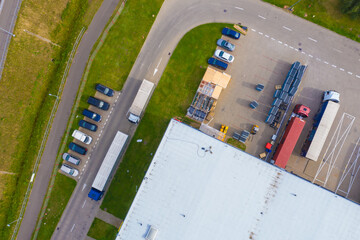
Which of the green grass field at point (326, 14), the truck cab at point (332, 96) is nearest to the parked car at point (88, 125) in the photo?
the green grass field at point (326, 14)

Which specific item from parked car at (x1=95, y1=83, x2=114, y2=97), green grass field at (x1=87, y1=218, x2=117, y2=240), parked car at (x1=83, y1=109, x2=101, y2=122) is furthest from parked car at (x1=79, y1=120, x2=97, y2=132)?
green grass field at (x1=87, y1=218, x2=117, y2=240)

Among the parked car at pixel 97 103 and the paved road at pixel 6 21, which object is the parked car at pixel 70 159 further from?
A: the paved road at pixel 6 21

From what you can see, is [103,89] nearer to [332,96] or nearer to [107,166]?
[107,166]

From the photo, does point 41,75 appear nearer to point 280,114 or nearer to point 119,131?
point 119,131

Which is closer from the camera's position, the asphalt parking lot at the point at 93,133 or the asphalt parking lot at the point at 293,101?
the asphalt parking lot at the point at 293,101

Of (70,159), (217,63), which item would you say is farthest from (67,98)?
(217,63)
